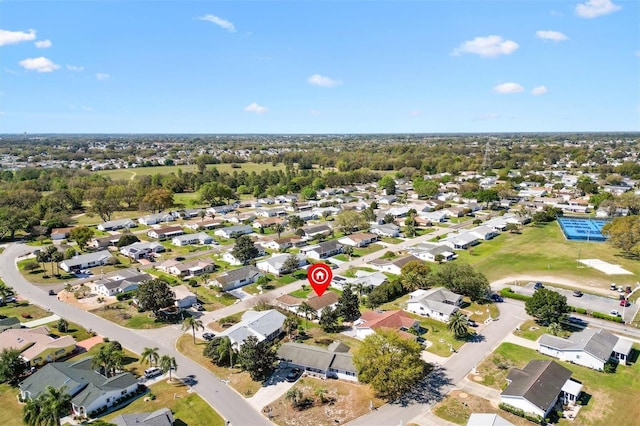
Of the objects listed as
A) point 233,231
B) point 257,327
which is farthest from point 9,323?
point 233,231

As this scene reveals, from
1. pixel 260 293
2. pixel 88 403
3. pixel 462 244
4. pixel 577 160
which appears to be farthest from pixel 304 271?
pixel 577 160

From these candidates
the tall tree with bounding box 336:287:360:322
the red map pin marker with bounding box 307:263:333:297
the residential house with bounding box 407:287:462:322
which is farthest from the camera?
the red map pin marker with bounding box 307:263:333:297

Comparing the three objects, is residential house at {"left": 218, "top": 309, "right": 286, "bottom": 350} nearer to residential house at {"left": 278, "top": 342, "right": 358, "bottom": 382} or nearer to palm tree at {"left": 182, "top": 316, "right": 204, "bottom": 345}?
palm tree at {"left": 182, "top": 316, "right": 204, "bottom": 345}

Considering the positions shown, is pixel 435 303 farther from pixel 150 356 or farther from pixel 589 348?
pixel 150 356

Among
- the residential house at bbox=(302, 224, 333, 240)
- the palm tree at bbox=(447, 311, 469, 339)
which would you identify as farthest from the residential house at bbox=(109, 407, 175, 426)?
the residential house at bbox=(302, 224, 333, 240)

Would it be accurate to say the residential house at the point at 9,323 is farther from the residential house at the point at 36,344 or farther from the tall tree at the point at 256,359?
the tall tree at the point at 256,359

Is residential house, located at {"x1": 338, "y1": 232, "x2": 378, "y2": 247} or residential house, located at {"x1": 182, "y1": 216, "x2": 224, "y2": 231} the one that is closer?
residential house, located at {"x1": 338, "y1": 232, "x2": 378, "y2": 247}

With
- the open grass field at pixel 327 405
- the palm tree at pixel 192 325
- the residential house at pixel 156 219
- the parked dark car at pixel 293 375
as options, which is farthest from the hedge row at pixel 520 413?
the residential house at pixel 156 219
